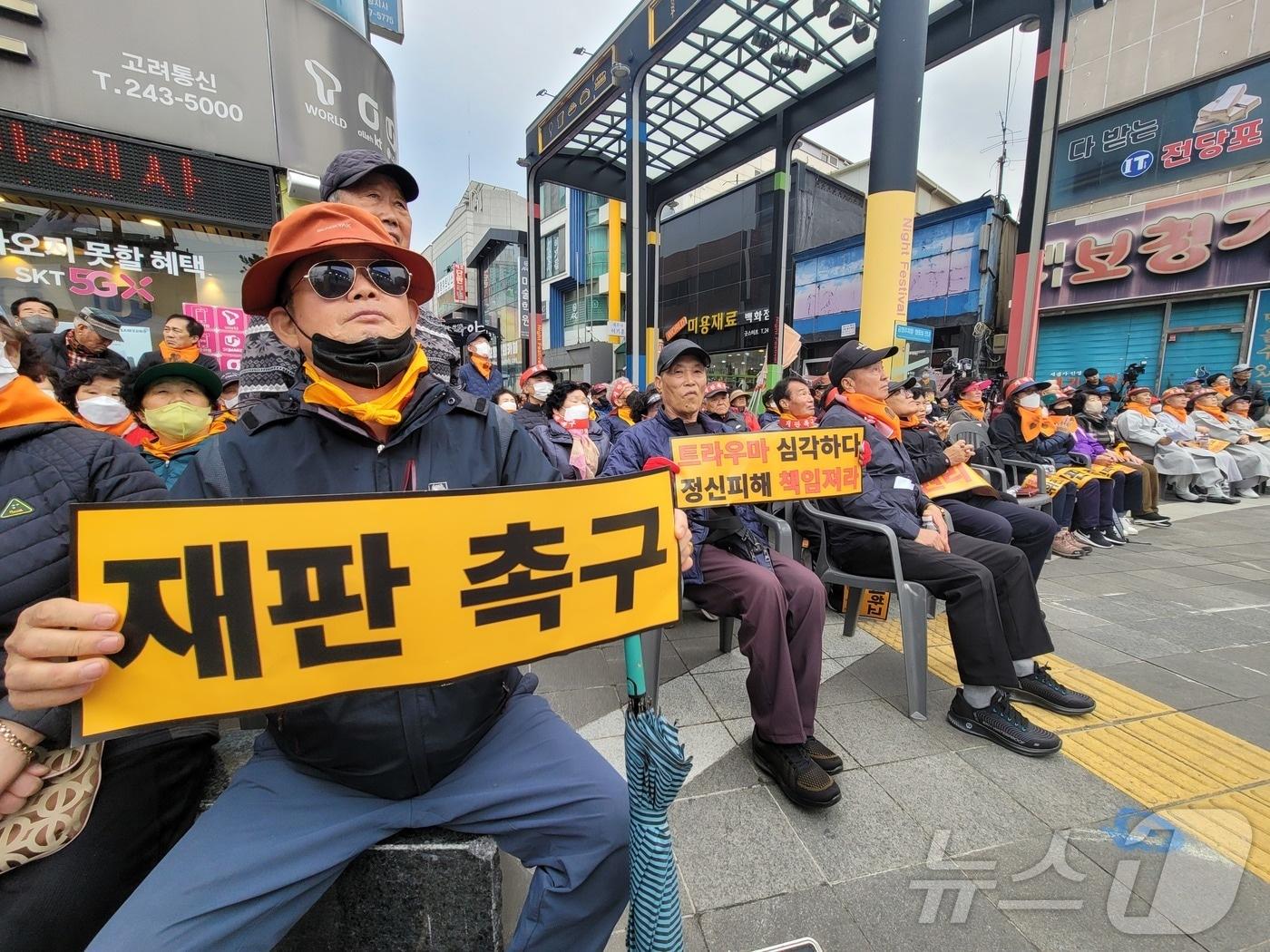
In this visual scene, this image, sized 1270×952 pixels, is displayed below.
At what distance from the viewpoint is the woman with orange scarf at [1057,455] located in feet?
17.7

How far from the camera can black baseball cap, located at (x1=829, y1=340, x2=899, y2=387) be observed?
133 inches

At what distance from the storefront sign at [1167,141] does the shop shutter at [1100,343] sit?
2.87m

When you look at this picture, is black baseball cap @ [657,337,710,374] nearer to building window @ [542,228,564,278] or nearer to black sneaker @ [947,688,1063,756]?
black sneaker @ [947,688,1063,756]

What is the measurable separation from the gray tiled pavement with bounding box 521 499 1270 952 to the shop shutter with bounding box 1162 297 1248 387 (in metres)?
12.0

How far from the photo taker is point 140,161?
14.8 feet

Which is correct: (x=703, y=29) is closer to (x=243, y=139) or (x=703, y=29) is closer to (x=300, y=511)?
(x=243, y=139)

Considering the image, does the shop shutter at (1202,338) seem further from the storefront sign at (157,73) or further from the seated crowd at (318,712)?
the storefront sign at (157,73)

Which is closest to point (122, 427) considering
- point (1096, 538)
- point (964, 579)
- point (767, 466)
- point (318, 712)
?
point (318, 712)

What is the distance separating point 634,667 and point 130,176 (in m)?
6.03

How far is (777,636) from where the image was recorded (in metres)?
2.28

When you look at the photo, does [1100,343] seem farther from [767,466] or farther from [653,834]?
[653,834]

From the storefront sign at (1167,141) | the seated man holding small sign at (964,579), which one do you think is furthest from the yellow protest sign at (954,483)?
the storefront sign at (1167,141)

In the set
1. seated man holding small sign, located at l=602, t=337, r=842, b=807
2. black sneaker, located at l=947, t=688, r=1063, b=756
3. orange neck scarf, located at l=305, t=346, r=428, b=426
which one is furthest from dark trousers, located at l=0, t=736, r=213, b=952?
black sneaker, located at l=947, t=688, r=1063, b=756

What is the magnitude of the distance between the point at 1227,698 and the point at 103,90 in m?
9.29
